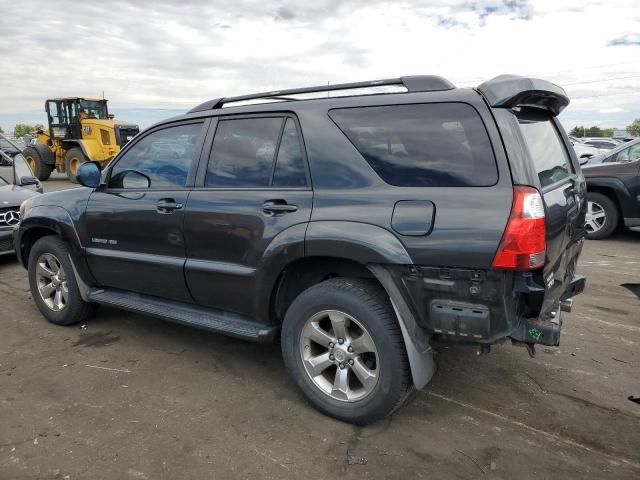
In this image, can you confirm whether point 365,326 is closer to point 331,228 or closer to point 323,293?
point 323,293

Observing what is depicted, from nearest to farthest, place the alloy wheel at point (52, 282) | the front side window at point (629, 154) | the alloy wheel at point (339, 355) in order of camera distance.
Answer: the alloy wheel at point (339, 355) → the alloy wheel at point (52, 282) → the front side window at point (629, 154)

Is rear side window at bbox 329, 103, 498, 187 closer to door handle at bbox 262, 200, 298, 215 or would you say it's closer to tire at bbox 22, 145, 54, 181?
door handle at bbox 262, 200, 298, 215

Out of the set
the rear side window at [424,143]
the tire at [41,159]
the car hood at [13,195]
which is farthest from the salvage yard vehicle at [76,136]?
the rear side window at [424,143]

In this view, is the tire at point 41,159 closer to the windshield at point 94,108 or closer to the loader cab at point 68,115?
the loader cab at point 68,115

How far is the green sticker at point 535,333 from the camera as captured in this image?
2582 mm

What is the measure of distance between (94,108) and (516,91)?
18136mm

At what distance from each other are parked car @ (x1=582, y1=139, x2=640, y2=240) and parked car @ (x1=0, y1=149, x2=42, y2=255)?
8131 mm

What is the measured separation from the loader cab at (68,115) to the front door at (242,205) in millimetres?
16057

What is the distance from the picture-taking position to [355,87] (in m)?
3.06

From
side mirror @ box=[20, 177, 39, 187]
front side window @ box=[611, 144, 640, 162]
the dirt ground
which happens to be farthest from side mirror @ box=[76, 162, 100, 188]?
front side window @ box=[611, 144, 640, 162]

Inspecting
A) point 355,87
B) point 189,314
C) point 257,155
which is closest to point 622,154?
point 355,87

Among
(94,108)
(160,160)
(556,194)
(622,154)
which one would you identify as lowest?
(556,194)

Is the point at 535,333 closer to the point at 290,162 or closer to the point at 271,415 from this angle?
the point at 271,415

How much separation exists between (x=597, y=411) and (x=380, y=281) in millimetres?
1606
